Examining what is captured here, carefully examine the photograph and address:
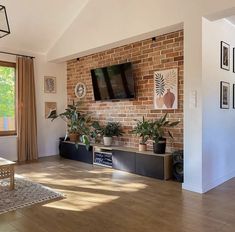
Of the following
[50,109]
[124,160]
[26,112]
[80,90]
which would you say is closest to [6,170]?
[124,160]

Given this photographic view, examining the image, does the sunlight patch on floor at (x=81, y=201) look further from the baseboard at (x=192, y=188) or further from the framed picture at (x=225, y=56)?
the framed picture at (x=225, y=56)

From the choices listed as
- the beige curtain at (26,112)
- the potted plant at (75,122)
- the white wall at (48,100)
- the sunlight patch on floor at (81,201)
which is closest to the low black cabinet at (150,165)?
the sunlight patch on floor at (81,201)

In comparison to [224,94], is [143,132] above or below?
below

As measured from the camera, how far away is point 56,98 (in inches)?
247

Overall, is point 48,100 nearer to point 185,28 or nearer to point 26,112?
point 26,112

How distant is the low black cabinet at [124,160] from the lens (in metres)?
4.39

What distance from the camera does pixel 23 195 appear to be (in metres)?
3.19

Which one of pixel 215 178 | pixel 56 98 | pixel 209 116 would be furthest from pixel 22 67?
pixel 215 178

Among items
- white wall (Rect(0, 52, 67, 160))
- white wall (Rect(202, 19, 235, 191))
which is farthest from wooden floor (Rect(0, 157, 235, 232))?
white wall (Rect(0, 52, 67, 160))

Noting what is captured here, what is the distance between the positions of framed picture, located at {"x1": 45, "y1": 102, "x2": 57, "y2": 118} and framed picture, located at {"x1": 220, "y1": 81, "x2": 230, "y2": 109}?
3950 mm

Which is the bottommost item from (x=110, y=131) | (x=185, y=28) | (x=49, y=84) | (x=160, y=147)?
(x=160, y=147)

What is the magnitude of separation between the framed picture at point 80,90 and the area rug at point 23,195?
2752 mm

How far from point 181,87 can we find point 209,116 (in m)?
0.81

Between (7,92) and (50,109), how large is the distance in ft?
3.53
